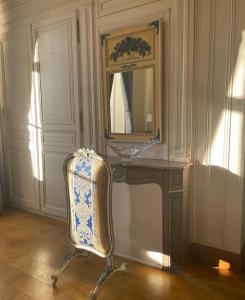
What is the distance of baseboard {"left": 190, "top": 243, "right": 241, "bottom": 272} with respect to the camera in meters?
2.14

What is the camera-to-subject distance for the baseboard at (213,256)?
7.02ft

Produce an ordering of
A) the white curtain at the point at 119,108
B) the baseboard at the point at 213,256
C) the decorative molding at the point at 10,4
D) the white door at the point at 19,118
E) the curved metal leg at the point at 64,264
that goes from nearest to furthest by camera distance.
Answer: the curved metal leg at the point at 64,264
the baseboard at the point at 213,256
the white curtain at the point at 119,108
the decorative molding at the point at 10,4
the white door at the point at 19,118

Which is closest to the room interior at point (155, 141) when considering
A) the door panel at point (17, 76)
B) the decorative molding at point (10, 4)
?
the decorative molding at point (10, 4)

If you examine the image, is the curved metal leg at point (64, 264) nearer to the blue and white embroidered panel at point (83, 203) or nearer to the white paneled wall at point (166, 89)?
the blue and white embroidered panel at point (83, 203)

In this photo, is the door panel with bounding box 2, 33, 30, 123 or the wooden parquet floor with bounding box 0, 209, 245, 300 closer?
the wooden parquet floor with bounding box 0, 209, 245, 300

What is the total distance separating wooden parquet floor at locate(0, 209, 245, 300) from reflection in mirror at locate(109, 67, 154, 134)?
3.92 feet

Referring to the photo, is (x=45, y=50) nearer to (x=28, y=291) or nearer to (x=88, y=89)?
(x=88, y=89)

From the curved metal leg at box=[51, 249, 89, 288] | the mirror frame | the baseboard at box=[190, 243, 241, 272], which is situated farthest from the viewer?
the mirror frame

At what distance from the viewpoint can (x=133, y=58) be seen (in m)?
2.42

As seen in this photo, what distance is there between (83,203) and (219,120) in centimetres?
122

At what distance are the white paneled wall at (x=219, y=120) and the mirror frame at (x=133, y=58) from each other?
0.32m

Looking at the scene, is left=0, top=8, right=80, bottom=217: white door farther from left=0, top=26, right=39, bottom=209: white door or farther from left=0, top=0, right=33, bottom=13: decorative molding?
left=0, top=0, right=33, bottom=13: decorative molding

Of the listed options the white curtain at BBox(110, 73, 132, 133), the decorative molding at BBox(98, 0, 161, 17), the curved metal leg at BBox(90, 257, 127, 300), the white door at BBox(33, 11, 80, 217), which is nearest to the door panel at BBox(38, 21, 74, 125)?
the white door at BBox(33, 11, 80, 217)

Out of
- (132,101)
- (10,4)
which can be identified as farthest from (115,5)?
(10,4)
